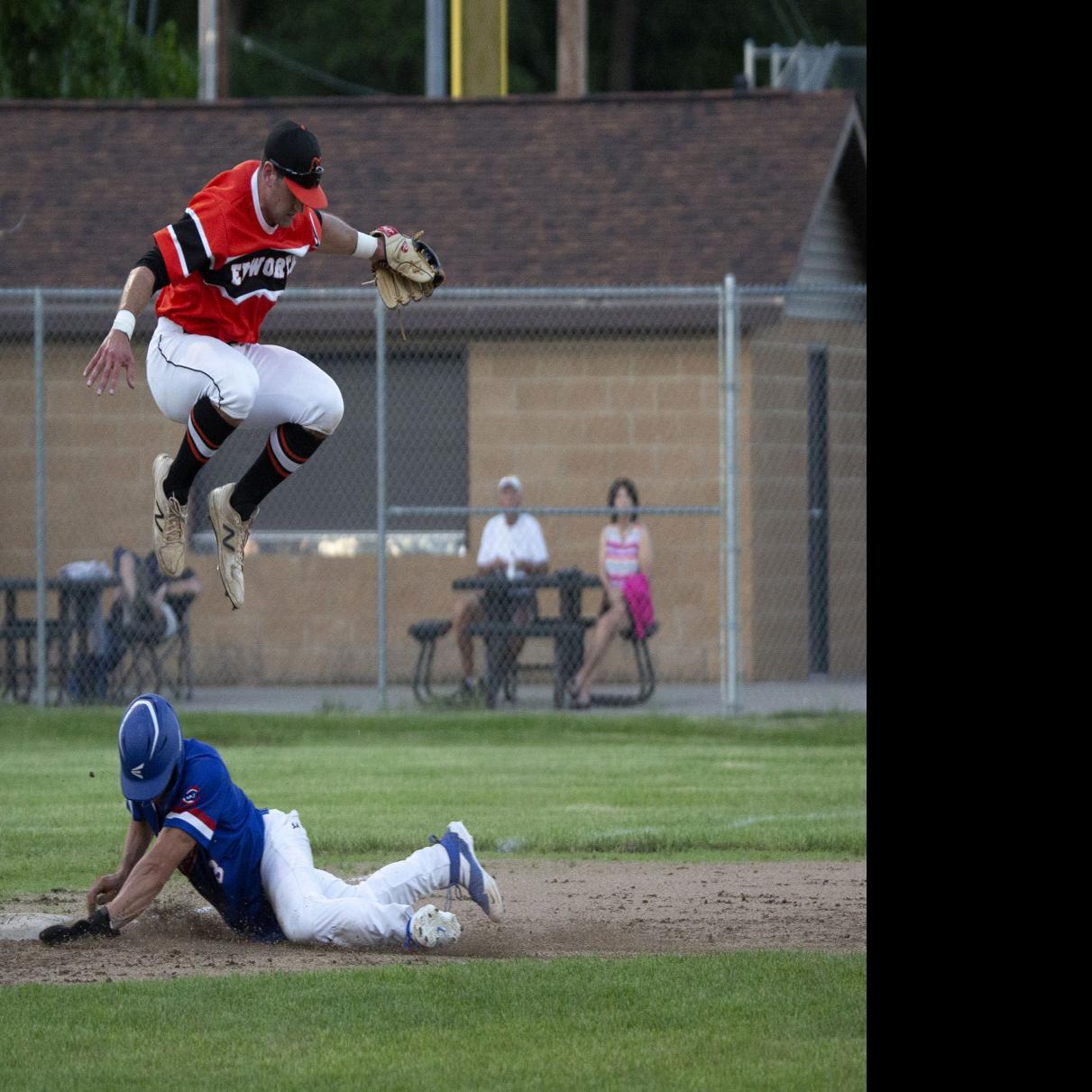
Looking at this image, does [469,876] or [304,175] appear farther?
[469,876]

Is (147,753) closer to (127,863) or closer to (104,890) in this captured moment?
(127,863)

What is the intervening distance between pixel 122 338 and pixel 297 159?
33.6 inches

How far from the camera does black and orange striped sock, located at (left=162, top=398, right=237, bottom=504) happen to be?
23.1 ft

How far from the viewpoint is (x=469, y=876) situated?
279 inches

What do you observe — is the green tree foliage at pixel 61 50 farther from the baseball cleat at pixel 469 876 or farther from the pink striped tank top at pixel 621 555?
the baseball cleat at pixel 469 876

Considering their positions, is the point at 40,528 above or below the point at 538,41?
below

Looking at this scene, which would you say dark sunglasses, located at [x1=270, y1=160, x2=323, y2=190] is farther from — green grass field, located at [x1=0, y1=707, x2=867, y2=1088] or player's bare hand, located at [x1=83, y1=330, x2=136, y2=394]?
green grass field, located at [x1=0, y1=707, x2=867, y2=1088]

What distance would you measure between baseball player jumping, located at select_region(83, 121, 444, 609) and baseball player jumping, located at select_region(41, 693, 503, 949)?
0.76 m

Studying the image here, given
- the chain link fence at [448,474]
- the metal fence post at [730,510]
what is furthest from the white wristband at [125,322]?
the chain link fence at [448,474]

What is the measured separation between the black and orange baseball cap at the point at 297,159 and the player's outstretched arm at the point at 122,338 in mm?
584

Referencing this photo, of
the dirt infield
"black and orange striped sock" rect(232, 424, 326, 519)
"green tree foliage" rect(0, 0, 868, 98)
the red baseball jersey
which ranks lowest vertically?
the dirt infield

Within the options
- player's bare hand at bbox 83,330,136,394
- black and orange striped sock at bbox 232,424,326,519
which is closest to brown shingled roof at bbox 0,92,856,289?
black and orange striped sock at bbox 232,424,326,519

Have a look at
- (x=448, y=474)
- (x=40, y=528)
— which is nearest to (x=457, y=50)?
(x=448, y=474)
